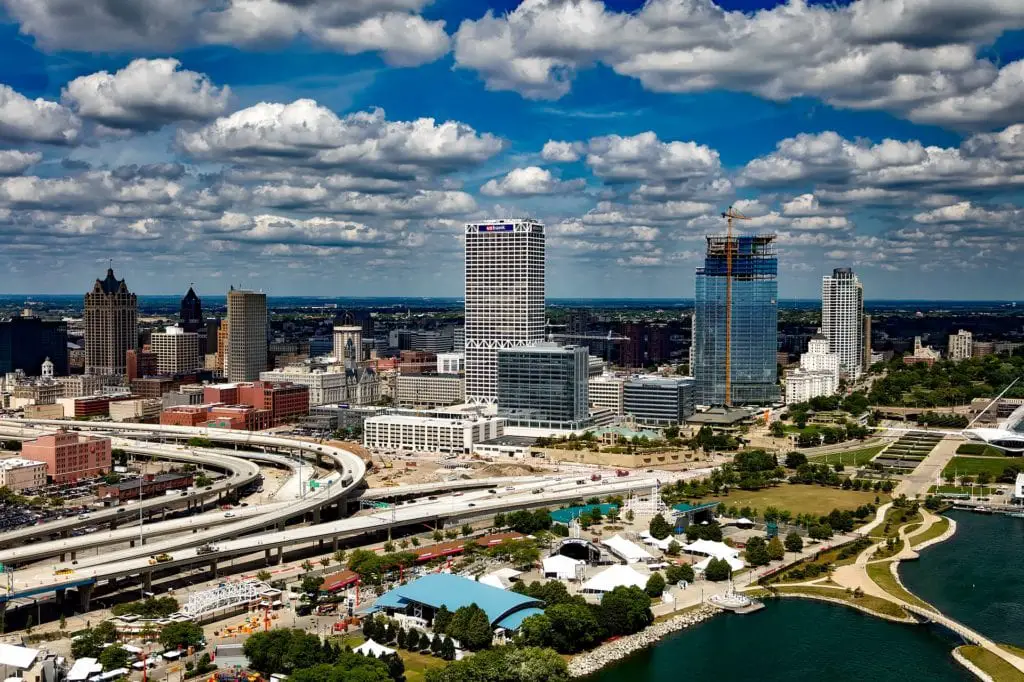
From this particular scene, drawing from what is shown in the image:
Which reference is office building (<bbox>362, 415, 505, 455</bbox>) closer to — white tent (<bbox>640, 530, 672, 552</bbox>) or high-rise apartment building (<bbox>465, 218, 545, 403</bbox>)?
high-rise apartment building (<bbox>465, 218, 545, 403</bbox>)

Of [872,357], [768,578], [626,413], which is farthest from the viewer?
[872,357]

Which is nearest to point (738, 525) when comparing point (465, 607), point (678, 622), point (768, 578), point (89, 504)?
point (768, 578)

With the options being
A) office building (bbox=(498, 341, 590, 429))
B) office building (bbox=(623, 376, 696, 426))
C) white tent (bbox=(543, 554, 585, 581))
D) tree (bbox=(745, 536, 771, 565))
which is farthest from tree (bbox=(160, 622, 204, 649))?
office building (bbox=(623, 376, 696, 426))

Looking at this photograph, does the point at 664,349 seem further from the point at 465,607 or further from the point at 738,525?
the point at 465,607

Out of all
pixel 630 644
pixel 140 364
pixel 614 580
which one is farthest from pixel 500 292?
pixel 630 644

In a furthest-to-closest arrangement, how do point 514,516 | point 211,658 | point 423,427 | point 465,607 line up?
point 423,427, point 514,516, point 465,607, point 211,658

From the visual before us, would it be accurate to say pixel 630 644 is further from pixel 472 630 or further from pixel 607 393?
pixel 607 393

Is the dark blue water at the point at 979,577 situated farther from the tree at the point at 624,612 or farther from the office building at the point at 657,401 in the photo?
the office building at the point at 657,401
